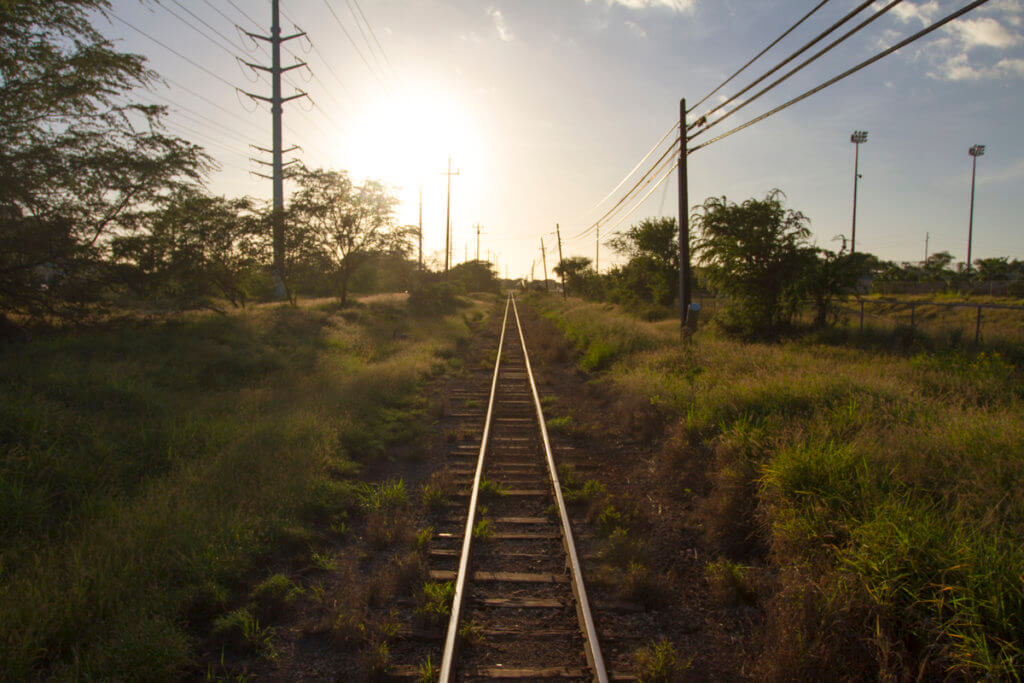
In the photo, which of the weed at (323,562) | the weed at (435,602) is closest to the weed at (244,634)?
the weed at (323,562)

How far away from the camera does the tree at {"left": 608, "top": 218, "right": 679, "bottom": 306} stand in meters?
35.2

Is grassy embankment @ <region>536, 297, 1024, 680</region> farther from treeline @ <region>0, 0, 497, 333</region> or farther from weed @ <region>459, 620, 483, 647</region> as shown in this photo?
treeline @ <region>0, 0, 497, 333</region>

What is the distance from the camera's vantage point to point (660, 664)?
3367mm

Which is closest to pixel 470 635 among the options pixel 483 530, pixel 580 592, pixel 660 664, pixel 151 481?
pixel 580 592

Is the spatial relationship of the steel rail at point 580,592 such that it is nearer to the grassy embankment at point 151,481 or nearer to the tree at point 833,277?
the grassy embankment at point 151,481

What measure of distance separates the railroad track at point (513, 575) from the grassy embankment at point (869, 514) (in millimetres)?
1343

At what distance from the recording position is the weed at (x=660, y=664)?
11.0 ft

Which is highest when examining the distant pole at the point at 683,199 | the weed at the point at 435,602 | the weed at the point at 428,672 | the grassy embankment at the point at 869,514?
the distant pole at the point at 683,199

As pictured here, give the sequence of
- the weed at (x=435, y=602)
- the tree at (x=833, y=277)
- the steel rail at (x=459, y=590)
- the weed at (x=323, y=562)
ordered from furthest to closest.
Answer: the tree at (x=833, y=277) → the weed at (x=323, y=562) → the weed at (x=435, y=602) → the steel rail at (x=459, y=590)

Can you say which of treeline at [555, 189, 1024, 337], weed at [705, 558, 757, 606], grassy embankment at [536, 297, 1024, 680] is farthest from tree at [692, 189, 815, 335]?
weed at [705, 558, 757, 606]

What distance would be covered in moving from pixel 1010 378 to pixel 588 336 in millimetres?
11990

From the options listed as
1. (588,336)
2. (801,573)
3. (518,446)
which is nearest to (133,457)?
(518,446)

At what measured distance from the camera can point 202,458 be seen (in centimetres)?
665

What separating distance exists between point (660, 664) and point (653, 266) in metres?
35.0
